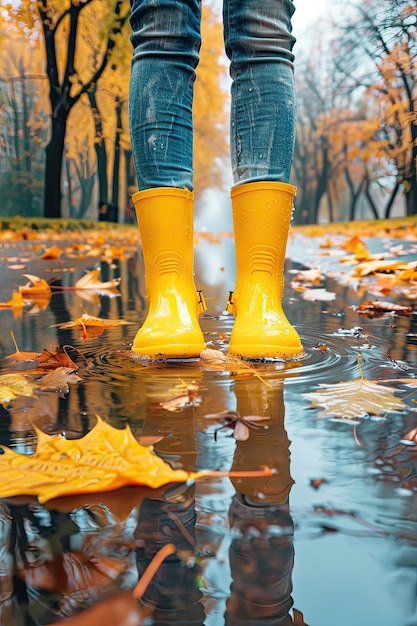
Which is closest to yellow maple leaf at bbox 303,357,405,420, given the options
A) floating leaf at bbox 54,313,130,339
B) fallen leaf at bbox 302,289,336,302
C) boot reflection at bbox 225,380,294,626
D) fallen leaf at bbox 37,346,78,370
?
boot reflection at bbox 225,380,294,626

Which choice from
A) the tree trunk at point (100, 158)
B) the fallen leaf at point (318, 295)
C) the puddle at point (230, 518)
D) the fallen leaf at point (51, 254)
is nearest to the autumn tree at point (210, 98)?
the tree trunk at point (100, 158)

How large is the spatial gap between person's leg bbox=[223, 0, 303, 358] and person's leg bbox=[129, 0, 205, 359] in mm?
106

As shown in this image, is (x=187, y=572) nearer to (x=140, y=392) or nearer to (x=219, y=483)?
(x=219, y=483)

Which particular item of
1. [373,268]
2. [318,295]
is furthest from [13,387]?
[373,268]

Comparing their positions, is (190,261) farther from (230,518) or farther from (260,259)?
(230,518)

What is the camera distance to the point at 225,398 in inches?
38.7

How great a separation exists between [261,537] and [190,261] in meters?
0.94

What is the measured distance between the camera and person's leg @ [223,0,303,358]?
52.5 inches

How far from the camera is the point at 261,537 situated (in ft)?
1.71

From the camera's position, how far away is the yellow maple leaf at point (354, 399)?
0.90 m

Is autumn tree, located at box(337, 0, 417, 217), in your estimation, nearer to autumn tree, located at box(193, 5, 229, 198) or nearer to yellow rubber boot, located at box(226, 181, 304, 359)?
autumn tree, located at box(193, 5, 229, 198)

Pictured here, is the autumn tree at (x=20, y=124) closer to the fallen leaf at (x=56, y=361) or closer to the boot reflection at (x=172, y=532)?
the fallen leaf at (x=56, y=361)

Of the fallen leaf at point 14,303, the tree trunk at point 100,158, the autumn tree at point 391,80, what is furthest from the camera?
the tree trunk at point 100,158

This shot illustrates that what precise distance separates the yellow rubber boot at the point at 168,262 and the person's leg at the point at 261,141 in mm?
102
